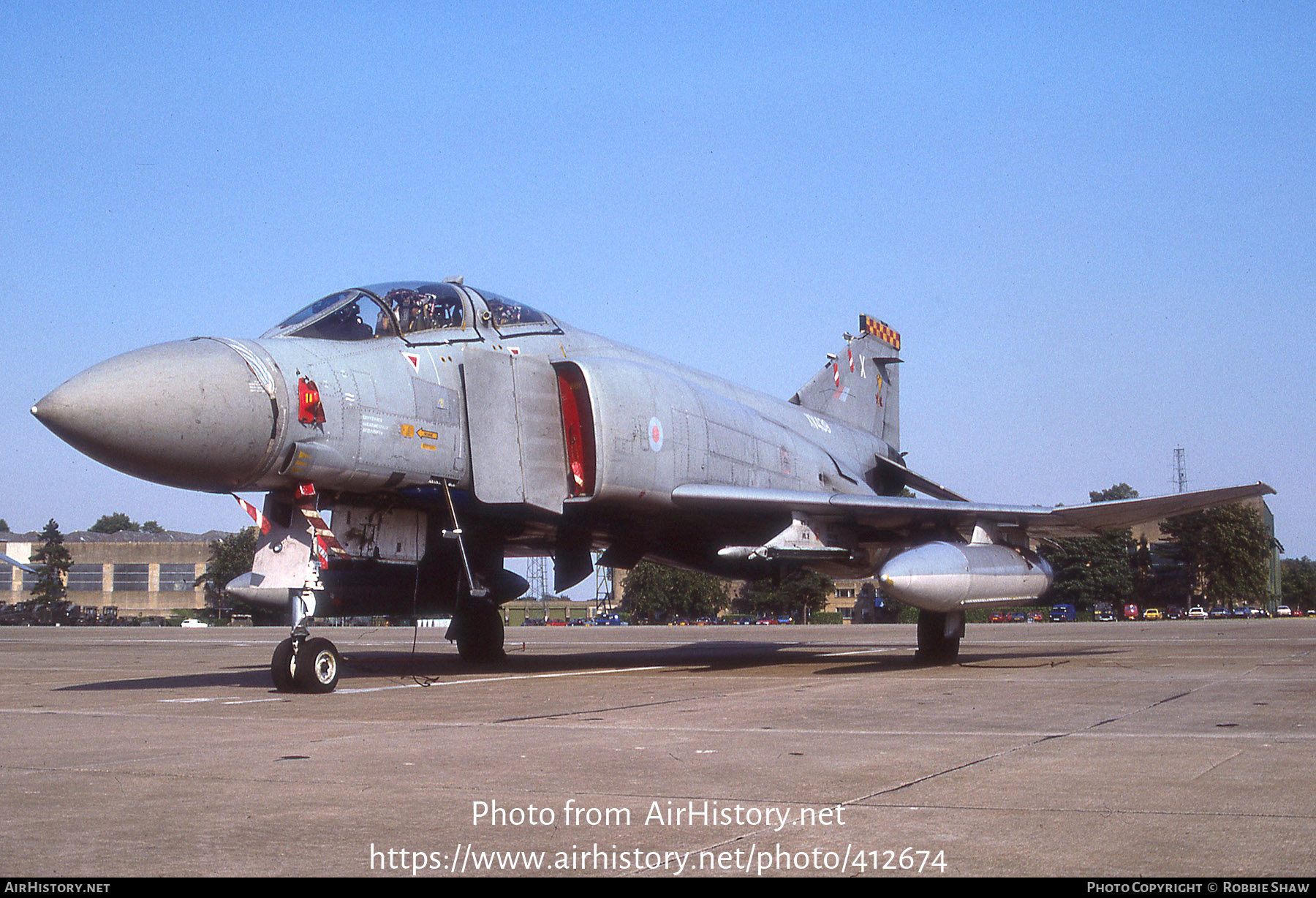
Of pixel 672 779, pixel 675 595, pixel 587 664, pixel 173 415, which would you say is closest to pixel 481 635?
pixel 587 664

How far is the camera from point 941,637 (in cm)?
1427

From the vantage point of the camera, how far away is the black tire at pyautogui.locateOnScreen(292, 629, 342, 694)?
390 inches

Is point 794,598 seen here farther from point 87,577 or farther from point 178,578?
point 87,577

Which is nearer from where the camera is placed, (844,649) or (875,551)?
(875,551)

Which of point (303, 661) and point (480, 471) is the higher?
point (480, 471)

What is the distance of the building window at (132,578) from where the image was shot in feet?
307

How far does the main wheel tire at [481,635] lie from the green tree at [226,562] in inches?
2322

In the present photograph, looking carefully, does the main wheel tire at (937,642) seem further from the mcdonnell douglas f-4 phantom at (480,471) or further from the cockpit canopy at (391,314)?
the cockpit canopy at (391,314)

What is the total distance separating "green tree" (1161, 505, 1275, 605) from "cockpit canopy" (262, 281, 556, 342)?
249 feet

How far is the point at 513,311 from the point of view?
12.5 metres

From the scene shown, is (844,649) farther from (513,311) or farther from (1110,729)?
(1110,729)

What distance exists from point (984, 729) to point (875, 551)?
948cm

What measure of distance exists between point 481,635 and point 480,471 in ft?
12.6
